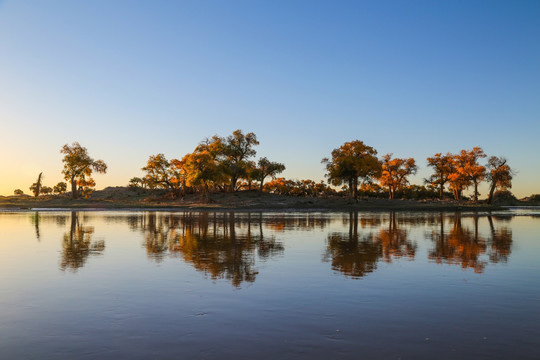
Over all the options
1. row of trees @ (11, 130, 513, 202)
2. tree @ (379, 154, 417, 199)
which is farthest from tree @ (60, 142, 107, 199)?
tree @ (379, 154, 417, 199)

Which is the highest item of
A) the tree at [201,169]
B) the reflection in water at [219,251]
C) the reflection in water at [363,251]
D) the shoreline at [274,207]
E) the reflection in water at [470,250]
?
the tree at [201,169]

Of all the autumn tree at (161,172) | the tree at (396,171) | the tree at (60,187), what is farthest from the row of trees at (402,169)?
the tree at (60,187)

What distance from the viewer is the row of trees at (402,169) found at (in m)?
71.2

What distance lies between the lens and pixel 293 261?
1374 centimetres

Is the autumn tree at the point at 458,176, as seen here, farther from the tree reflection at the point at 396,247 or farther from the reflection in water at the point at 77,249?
the reflection in water at the point at 77,249

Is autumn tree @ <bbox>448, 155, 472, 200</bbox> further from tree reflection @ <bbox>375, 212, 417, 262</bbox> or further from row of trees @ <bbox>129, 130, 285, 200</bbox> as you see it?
tree reflection @ <bbox>375, 212, 417, 262</bbox>

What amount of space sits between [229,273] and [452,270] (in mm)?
6428

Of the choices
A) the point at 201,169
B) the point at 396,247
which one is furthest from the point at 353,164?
the point at 396,247

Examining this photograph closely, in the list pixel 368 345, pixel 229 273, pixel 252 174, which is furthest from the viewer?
pixel 252 174

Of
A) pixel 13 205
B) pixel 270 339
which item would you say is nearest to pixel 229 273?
pixel 270 339

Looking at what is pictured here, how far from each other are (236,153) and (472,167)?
4642 centimetres

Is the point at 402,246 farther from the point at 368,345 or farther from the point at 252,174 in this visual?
the point at 252,174

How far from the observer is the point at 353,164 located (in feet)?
231

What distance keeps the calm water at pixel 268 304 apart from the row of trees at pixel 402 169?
183ft
